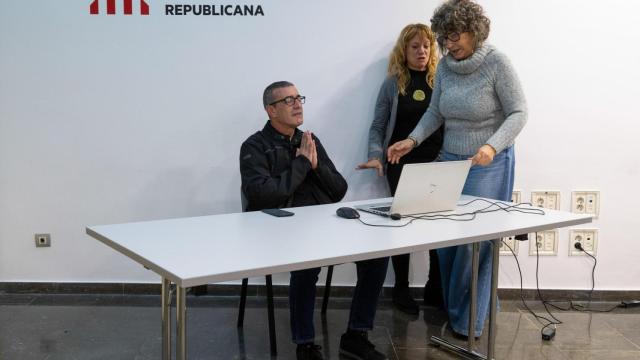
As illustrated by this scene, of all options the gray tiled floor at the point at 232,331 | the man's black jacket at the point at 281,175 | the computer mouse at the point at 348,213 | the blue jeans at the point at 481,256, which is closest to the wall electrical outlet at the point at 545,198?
the gray tiled floor at the point at 232,331

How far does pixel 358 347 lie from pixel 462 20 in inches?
57.6

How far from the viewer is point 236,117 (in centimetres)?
350

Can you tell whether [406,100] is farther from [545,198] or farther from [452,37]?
[545,198]

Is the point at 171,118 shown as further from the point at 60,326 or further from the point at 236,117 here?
the point at 60,326

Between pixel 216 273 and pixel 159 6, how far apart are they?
224 cm

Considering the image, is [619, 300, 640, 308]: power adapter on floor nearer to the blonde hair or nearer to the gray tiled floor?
the gray tiled floor

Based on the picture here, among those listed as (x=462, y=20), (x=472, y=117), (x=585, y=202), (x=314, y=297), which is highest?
(x=462, y=20)

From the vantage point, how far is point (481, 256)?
9.66 feet

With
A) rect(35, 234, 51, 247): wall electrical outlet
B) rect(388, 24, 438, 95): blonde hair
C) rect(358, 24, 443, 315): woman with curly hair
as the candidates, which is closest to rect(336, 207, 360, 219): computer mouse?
rect(358, 24, 443, 315): woman with curly hair

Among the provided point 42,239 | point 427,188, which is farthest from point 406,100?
point 42,239

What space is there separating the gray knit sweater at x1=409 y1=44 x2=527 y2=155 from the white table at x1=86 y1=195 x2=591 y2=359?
1.39 ft

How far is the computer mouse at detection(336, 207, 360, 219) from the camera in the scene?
92.6 inches

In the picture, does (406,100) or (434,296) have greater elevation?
(406,100)

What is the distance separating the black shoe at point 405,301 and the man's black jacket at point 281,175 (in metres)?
0.82
